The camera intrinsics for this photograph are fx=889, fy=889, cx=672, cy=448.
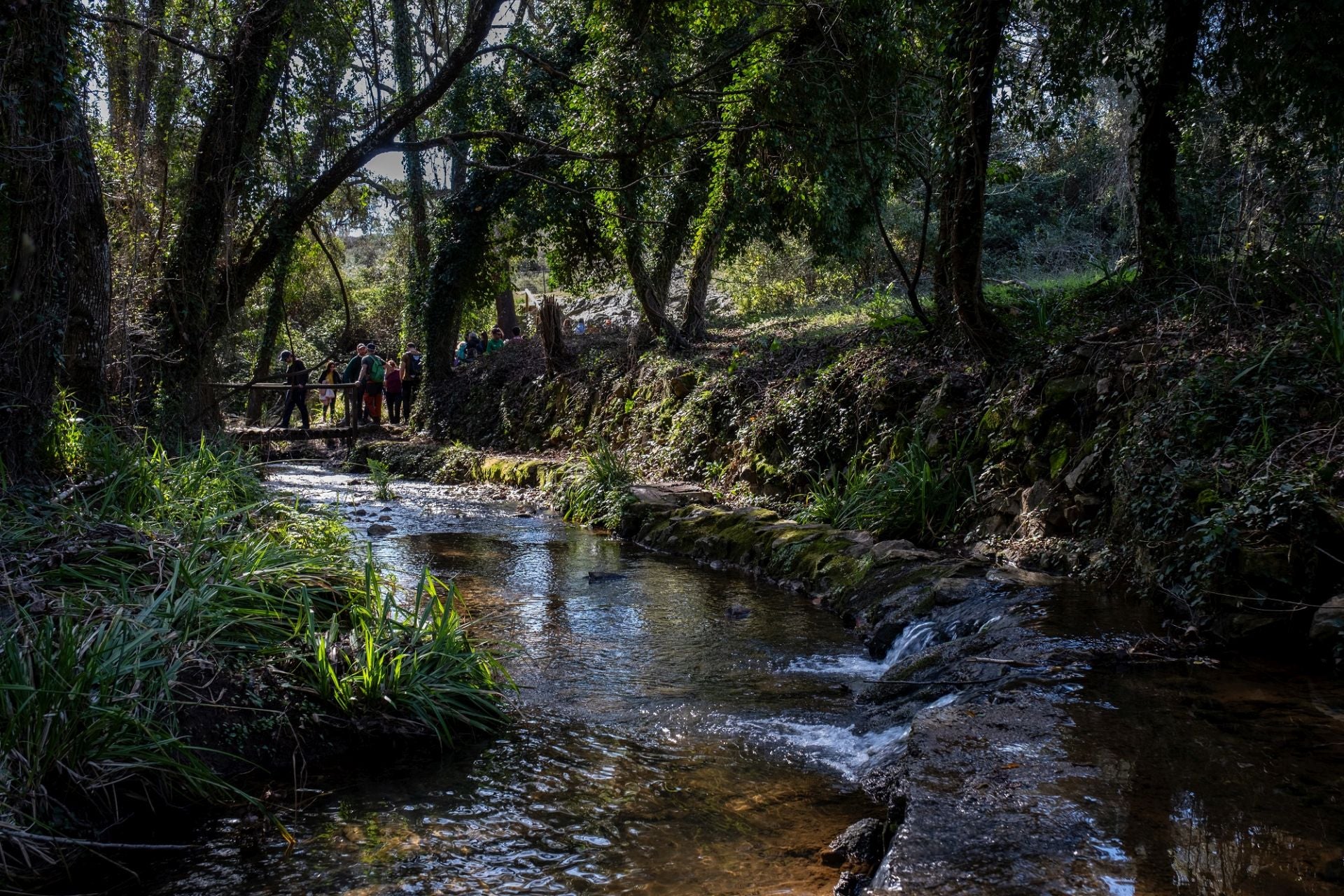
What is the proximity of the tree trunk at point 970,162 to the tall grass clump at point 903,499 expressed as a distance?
1.35 m

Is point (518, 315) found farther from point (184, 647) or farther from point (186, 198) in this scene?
point (184, 647)

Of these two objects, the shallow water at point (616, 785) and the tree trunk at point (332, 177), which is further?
the tree trunk at point (332, 177)

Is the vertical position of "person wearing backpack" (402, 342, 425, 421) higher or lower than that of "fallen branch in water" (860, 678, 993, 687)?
higher

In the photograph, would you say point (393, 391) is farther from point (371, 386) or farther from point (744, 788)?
point (744, 788)

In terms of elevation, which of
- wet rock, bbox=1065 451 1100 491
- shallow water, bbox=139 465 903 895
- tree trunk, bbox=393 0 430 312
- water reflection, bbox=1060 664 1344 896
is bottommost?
shallow water, bbox=139 465 903 895

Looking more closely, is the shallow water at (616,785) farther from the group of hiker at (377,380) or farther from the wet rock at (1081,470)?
the group of hiker at (377,380)

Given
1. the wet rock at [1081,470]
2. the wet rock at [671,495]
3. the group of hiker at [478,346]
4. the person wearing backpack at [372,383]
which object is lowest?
the wet rock at [671,495]

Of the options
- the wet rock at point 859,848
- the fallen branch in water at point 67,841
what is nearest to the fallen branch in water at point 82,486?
the fallen branch in water at point 67,841

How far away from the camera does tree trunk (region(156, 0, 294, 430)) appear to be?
30.8ft

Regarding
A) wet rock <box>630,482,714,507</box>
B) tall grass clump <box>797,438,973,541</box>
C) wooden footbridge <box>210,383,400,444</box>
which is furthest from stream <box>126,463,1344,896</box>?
wooden footbridge <box>210,383,400,444</box>

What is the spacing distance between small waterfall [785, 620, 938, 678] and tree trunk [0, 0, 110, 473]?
5078 mm

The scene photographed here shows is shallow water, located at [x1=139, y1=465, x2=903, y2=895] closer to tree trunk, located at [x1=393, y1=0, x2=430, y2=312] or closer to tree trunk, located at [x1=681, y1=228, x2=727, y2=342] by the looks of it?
tree trunk, located at [x1=681, y1=228, x2=727, y2=342]

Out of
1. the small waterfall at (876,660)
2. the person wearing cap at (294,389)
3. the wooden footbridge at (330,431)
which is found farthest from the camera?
the wooden footbridge at (330,431)

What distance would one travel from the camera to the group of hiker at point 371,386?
18.5m
